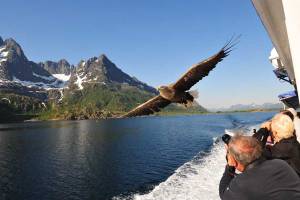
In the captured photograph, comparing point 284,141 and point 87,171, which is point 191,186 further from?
point 284,141

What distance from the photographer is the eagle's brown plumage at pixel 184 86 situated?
31.1 ft

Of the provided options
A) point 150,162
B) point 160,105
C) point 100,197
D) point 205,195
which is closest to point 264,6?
point 160,105

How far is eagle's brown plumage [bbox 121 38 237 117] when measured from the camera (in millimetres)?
9484

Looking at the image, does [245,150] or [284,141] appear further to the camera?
[284,141]

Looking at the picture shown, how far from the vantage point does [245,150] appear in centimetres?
340

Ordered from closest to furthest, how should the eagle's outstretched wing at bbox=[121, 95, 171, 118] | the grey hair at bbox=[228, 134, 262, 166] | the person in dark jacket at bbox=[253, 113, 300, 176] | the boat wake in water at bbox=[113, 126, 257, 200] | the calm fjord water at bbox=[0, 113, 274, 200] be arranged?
the grey hair at bbox=[228, 134, 262, 166], the person in dark jacket at bbox=[253, 113, 300, 176], the eagle's outstretched wing at bbox=[121, 95, 171, 118], the boat wake in water at bbox=[113, 126, 257, 200], the calm fjord water at bbox=[0, 113, 274, 200]

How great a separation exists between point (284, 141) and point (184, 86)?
635 centimetres

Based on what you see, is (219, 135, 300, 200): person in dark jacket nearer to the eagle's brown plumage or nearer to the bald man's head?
the bald man's head

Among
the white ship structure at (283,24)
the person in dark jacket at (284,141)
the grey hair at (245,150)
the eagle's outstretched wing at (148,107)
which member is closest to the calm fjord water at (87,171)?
the eagle's outstretched wing at (148,107)

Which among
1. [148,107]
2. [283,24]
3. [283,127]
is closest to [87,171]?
[148,107]

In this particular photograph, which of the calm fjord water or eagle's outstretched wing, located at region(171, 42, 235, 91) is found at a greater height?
eagle's outstretched wing, located at region(171, 42, 235, 91)

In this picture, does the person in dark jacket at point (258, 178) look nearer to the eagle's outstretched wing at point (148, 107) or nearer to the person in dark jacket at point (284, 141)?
the person in dark jacket at point (284, 141)

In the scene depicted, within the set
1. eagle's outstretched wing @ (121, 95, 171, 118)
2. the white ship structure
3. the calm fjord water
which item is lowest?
the calm fjord water

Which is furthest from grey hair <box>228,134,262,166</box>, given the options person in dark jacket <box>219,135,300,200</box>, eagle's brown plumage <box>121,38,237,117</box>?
eagle's brown plumage <box>121,38,237,117</box>
